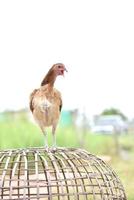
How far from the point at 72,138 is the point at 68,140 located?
0.05m

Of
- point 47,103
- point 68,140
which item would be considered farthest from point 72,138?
point 47,103

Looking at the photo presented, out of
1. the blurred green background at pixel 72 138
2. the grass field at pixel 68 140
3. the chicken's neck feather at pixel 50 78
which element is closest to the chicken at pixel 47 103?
the chicken's neck feather at pixel 50 78

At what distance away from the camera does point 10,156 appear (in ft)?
7.13

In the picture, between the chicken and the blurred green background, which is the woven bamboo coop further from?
the blurred green background

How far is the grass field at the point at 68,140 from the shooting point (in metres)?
6.23

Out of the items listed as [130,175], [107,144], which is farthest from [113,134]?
[130,175]

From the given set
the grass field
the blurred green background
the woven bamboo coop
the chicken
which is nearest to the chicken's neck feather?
the chicken

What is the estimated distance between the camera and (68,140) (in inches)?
257

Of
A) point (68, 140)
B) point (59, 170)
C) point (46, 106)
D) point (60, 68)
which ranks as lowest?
point (59, 170)

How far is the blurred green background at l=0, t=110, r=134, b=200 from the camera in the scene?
20.7 feet

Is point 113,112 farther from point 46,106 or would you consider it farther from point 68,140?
point 46,106

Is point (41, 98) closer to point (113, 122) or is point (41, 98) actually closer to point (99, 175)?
point (99, 175)

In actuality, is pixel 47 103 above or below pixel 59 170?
above

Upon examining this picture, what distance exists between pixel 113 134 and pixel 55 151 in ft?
15.5
